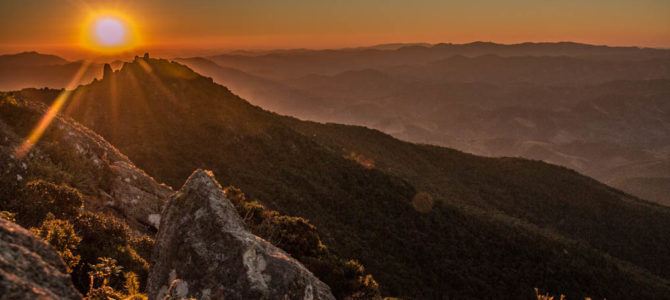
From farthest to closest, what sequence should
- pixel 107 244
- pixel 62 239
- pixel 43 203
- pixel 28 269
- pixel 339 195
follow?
pixel 339 195 < pixel 43 203 < pixel 107 244 < pixel 62 239 < pixel 28 269

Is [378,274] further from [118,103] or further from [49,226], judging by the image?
[118,103]

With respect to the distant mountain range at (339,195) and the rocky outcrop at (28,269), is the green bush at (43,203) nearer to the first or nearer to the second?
the rocky outcrop at (28,269)

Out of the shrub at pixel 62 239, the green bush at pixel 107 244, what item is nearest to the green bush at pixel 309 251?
the green bush at pixel 107 244

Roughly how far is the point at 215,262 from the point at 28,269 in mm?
5122

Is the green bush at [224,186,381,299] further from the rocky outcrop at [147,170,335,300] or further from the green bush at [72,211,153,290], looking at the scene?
the green bush at [72,211,153,290]

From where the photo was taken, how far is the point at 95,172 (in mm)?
17781

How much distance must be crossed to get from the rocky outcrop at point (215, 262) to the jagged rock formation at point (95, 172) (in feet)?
20.0

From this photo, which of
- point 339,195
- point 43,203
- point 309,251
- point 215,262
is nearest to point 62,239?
point 43,203

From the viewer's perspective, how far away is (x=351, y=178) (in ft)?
184

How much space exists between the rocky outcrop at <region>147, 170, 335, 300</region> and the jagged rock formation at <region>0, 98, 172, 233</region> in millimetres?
6084

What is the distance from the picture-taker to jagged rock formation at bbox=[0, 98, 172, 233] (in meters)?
14.6

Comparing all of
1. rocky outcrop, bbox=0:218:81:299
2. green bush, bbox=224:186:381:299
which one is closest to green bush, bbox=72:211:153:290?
rocky outcrop, bbox=0:218:81:299

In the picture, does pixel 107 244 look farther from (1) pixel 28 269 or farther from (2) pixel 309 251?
(2) pixel 309 251

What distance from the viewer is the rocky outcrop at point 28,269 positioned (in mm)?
5086
